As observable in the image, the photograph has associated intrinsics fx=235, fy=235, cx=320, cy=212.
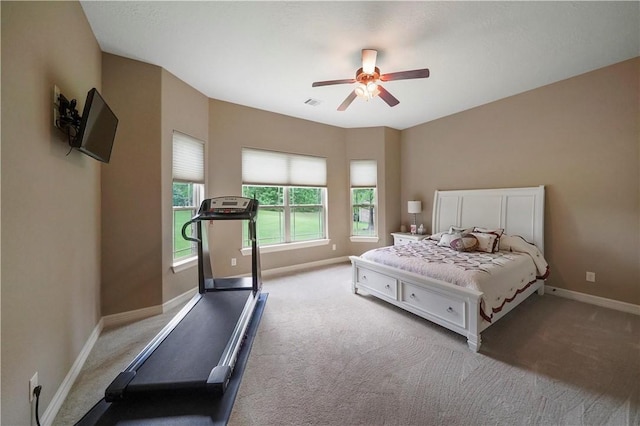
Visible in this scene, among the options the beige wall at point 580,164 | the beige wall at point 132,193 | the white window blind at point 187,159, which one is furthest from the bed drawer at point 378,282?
the white window blind at point 187,159

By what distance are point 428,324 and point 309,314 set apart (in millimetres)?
1344

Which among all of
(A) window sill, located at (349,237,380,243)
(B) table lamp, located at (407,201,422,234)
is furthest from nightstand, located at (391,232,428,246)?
(A) window sill, located at (349,237,380,243)

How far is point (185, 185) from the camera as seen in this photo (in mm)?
3439

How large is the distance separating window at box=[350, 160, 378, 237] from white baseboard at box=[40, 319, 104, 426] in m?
4.27

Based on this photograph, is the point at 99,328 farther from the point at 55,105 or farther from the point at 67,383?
the point at 55,105

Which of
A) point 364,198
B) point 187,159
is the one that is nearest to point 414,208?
point 364,198

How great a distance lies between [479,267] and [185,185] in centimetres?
388

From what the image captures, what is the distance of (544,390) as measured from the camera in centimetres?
167

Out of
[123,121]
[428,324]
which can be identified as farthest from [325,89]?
[428,324]

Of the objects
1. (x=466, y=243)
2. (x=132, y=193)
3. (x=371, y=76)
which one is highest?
(x=371, y=76)

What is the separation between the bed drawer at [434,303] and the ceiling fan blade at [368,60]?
238 cm

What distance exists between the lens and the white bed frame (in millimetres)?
2209

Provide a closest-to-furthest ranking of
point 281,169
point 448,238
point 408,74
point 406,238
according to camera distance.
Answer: point 408,74
point 448,238
point 281,169
point 406,238

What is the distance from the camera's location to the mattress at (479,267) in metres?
2.26
